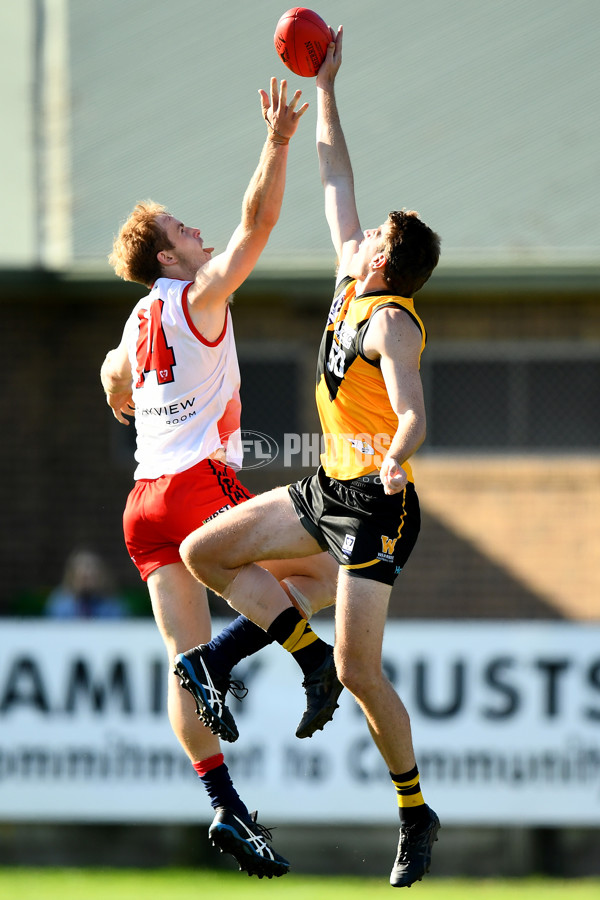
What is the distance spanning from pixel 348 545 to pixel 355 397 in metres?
0.58

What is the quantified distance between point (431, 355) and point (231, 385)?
858 cm

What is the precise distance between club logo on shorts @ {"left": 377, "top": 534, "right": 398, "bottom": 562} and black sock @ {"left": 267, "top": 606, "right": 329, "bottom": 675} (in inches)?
18.0

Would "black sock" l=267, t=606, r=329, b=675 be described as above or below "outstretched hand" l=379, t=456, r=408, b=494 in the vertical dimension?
below

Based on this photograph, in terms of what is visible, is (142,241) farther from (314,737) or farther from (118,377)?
(314,737)

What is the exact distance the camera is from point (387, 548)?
207 inches

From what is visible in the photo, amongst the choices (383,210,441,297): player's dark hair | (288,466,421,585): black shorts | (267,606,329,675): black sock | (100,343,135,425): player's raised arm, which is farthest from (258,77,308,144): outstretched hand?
(267,606,329,675): black sock

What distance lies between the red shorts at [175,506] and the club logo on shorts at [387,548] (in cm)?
73

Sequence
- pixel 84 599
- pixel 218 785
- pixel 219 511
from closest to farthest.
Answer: pixel 219 511, pixel 218 785, pixel 84 599

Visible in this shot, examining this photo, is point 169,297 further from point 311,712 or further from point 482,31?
point 482,31

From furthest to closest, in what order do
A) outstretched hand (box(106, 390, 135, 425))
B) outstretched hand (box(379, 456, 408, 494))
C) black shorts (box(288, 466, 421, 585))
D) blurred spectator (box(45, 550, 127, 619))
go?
blurred spectator (box(45, 550, 127, 619)) < outstretched hand (box(106, 390, 135, 425)) < black shorts (box(288, 466, 421, 585)) < outstretched hand (box(379, 456, 408, 494))

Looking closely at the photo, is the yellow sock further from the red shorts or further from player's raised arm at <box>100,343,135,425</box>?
player's raised arm at <box>100,343,135,425</box>

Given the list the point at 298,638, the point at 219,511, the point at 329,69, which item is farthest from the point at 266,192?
the point at 298,638

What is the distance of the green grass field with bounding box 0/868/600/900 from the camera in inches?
463

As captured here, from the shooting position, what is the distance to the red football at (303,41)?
5.57m
